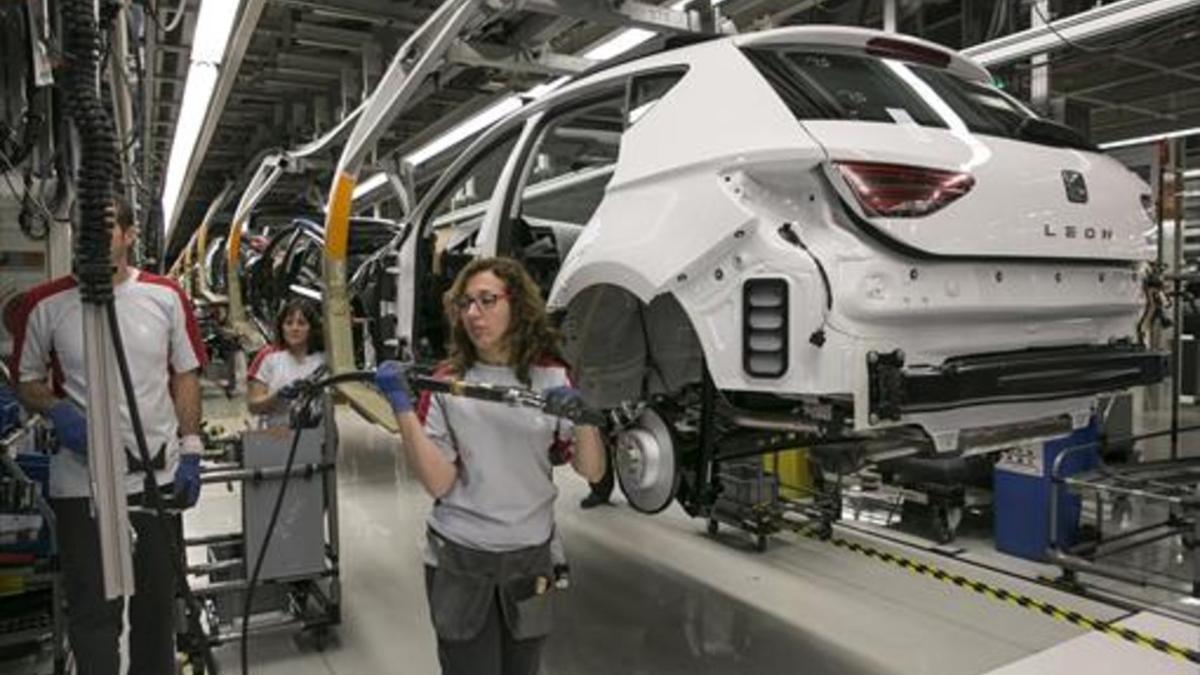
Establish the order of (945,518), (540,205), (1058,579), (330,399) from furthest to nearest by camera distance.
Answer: (540,205), (945,518), (1058,579), (330,399)

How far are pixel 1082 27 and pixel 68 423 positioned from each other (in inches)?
179

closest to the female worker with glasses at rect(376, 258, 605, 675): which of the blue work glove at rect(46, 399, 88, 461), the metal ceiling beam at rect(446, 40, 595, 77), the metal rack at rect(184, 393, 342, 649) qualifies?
the blue work glove at rect(46, 399, 88, 461)

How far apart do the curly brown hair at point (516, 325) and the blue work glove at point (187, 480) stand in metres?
1.07

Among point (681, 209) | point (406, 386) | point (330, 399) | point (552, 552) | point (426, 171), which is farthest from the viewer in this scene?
point (426, 171)

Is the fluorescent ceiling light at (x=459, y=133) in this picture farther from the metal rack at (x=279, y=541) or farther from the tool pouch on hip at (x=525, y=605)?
the tool pouch on hip at (x=525, y=605)

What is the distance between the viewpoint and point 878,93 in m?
2.63

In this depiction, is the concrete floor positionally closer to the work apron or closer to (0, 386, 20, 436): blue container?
(0, 386, 20, 436): blue container

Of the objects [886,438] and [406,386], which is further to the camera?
[886,438]

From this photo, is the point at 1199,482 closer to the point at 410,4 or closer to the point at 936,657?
the point at 936,657

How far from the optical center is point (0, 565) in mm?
3006

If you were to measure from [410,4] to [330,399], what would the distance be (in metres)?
3.92

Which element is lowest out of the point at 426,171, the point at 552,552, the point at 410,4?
the point at 552,552

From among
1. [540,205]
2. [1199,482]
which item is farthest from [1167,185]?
[540,205]

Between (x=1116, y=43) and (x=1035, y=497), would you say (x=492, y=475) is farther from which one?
(x=1116, y=43)
